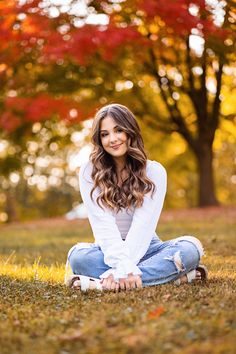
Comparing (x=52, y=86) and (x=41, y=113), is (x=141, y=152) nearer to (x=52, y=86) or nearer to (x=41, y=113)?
(x=41, y=113)

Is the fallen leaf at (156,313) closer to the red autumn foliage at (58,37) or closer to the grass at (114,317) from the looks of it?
the grass at (114,317)

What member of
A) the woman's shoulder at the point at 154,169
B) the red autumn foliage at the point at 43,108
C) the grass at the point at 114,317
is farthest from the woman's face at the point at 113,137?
the red autumn foliage at the point at 43,108

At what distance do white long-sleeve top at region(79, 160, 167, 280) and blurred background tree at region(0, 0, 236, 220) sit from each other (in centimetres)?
349

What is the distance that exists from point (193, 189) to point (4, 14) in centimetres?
2255

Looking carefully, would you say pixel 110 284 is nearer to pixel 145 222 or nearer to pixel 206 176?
pixel 145 222

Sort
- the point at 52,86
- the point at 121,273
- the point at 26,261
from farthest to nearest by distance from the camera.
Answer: the point at 52,86
the point at 26,261
the point at 121,273

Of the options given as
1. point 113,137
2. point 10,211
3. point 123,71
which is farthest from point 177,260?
point 10,211

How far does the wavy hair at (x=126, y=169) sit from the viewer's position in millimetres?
4512

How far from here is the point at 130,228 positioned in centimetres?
440

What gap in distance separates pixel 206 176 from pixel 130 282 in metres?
11.7

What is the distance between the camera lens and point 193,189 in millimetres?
31703

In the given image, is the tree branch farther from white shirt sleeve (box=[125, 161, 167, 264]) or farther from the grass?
white shirt sleeve (box=[125, 161, 167, 264])

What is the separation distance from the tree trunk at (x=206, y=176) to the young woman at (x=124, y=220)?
11.1 meters

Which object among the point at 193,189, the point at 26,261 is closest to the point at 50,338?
the point at 26,261
